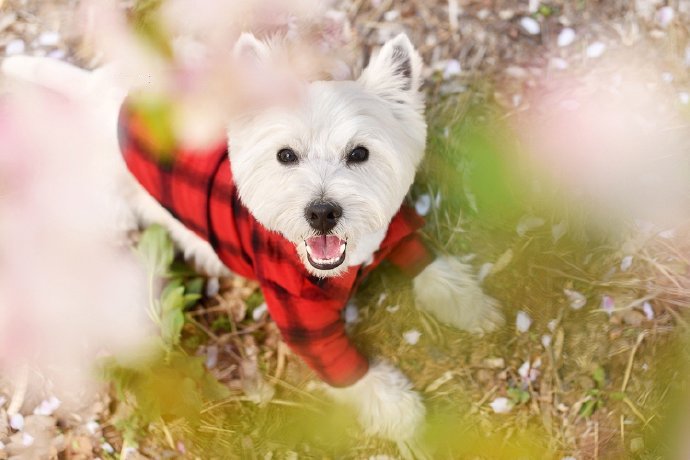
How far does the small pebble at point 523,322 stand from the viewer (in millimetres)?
2795

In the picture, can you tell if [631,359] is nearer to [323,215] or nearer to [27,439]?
[323,215]

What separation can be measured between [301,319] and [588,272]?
4.81 ft

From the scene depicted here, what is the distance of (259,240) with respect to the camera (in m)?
2.11

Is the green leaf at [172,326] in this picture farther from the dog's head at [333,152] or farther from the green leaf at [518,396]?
the green leaf at [518,396]

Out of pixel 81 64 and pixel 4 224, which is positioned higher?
pixel 81 64

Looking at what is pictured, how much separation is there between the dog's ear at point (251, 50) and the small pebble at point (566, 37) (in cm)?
190

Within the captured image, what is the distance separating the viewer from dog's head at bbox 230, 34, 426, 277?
1.78 metres

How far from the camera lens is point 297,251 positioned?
2.04m

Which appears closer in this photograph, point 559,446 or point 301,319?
point 301,319

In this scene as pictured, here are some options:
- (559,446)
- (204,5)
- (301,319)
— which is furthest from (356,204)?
(204,5)

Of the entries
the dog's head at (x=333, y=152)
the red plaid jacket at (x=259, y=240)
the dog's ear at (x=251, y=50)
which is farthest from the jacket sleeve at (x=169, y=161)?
the dog's ear at (x=251, y=50)

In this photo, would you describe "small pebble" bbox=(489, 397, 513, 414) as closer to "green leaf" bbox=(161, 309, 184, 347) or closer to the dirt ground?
the dirt ground

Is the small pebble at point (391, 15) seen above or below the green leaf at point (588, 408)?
above

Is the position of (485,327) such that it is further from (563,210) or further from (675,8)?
(675,8)
